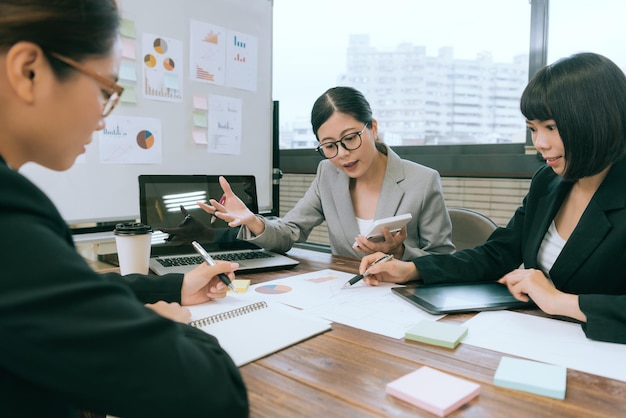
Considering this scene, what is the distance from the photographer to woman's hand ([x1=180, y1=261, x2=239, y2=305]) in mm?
1040

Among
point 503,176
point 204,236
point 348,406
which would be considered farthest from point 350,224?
point 348,406

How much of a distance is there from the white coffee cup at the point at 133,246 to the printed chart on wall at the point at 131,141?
2.20ft

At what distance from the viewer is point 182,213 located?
1621mm

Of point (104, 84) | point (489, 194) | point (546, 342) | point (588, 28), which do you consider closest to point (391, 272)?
point (546, 342)

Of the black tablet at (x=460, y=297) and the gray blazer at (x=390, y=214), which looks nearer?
the black tablet at (x=460, y=297)

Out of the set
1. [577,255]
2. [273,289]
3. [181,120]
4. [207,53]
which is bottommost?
[273,289]

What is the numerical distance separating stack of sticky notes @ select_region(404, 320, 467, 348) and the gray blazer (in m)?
0.73

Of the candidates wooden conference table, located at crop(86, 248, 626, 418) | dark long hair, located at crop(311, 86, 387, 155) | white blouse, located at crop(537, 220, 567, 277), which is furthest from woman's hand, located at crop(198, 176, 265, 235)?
white blouse, located at crop(537, 220, 567, 277)

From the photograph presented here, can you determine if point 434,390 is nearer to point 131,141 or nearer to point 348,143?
point 348,143

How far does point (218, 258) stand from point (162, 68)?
3.01 feet

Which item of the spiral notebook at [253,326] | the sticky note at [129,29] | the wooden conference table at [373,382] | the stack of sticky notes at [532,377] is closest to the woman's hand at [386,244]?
the spiral notebook at [253,326]

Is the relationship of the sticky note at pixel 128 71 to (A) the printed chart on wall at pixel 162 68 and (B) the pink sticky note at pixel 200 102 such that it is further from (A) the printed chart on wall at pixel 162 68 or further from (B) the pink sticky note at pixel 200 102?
(B) the pink sticky note at pixel 200 102

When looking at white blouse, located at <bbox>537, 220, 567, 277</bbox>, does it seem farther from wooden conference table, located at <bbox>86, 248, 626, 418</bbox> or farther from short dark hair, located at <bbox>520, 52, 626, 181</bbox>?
wooden conference table, located at <bbox>86, 248, 626, 418</bbox>

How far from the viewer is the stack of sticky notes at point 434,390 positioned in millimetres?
598
